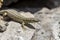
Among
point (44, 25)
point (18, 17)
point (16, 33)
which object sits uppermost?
point (18, 17)

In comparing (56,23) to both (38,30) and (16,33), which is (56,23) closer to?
(38,30)

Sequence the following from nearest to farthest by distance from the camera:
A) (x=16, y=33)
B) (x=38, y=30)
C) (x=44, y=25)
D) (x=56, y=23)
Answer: (x=16, y=33) < (x=38, y=30) < (x=44, y=25) < (x=56, y=23)

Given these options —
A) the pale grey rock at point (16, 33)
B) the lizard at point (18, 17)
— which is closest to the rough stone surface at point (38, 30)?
the pale grey rock at point (16, 33)

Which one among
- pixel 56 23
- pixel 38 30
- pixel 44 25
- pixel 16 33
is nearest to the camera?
pixel 16 33

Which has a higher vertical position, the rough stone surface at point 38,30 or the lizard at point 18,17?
the lizard at point 18,17

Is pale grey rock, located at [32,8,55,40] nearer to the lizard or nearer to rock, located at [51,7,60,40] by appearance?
rock, located at [51,7,60,40]

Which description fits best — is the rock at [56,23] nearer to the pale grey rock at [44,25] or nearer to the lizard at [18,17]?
the pale grey rock at [44,25]

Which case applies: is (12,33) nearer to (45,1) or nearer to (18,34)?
(18,34)

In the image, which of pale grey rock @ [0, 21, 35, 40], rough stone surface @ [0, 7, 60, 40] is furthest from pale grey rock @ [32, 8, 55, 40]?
pale grey rock @ [0, 21, 35, 40]

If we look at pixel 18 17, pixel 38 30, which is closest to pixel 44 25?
pixel 38 30
